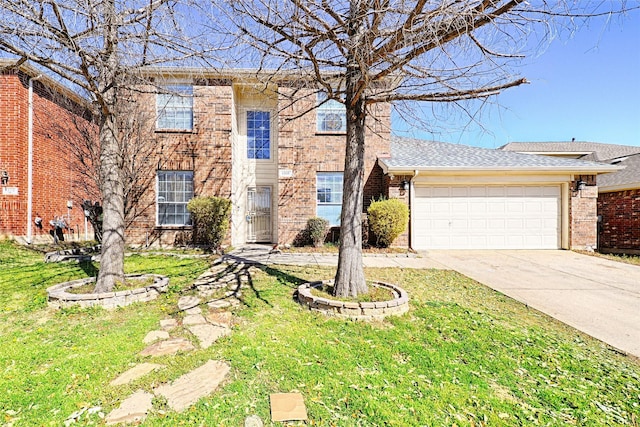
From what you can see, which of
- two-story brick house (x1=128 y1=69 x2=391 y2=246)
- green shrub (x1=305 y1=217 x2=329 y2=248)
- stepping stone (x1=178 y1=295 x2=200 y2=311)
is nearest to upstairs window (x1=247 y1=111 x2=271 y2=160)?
two-story brick house (x1=128 y1=69 x2=391 y2=246)

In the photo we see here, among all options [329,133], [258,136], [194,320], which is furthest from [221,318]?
[258,136]

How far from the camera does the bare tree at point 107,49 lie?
125 inches

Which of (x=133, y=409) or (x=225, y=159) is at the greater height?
(x=225, y=159)

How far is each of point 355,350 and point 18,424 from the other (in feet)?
8.49

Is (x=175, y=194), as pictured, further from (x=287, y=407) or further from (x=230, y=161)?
(x=287, y=407)

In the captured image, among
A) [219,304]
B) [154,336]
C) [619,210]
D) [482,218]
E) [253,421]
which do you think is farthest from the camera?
[619,210]

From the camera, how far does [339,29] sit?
140 inches

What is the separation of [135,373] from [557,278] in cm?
740

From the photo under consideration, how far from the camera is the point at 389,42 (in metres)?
3.20

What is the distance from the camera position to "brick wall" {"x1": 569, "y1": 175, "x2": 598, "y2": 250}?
9.25 m

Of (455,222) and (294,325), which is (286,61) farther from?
(455,222)

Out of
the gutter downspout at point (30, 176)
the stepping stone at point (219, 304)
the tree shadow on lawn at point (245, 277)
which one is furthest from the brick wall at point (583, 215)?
the gutter downspout at point (30, 176)

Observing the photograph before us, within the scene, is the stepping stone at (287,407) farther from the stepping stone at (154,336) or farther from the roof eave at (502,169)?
the roof eave at (502,169)

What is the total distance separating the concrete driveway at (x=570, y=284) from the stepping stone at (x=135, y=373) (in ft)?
15.8
